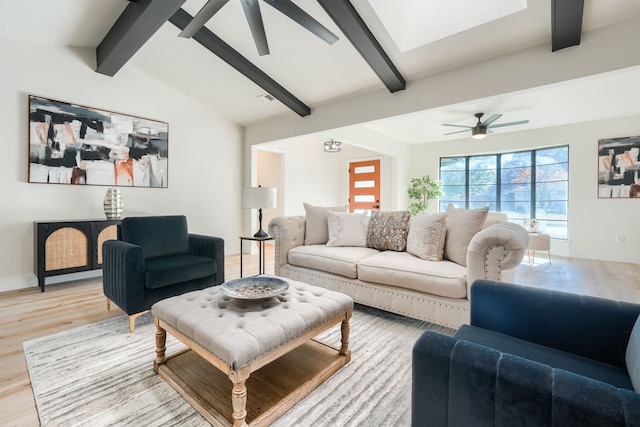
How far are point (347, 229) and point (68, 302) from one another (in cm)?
288

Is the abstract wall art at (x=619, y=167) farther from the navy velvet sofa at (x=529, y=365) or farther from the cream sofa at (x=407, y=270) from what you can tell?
the navy velvet sofa at (x=529, y=365)

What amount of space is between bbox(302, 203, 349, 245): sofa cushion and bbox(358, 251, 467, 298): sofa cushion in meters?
0.85

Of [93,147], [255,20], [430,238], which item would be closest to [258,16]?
[255,20]

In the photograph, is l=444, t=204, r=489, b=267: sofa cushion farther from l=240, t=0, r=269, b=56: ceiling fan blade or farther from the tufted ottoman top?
l=240, t=0, r=269, b=56: ceiling fan blade

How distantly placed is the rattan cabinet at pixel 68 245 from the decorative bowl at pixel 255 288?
8.32 ft

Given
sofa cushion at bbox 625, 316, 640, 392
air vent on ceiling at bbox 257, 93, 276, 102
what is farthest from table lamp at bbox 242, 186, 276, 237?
sofa cushion at bbox 625, 316, 640, 392

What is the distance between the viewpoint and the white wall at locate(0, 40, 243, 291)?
3.19m

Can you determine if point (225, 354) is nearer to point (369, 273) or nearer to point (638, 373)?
point (638, 373)

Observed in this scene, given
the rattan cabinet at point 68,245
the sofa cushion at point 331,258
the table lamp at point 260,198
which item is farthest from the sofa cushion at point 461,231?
the rattan cabinet at point 68,245

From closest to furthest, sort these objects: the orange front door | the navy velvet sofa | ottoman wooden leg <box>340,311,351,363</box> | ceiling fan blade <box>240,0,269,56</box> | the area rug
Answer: the navy velvet sofa, the area rug, ottoman wooden leg <box>340,311,351,363</box>, ceiling fan blade <box>240,0,269,56</box>, the orange front door

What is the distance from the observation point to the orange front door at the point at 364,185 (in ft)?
24.0

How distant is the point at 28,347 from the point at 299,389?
1947 mm

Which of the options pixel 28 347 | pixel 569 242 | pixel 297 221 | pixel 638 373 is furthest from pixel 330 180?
pixel 638 373

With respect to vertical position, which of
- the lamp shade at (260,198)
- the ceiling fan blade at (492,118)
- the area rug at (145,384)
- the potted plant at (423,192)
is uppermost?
the ceiling fan blade at (492,118)
